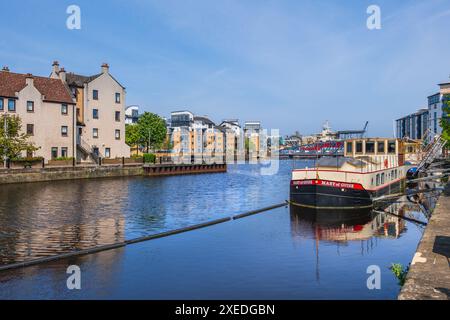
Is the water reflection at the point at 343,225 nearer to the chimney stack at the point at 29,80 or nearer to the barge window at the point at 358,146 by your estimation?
the barge window at the point at 358,146

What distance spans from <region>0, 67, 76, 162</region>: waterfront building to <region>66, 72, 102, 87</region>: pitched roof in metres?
2.25

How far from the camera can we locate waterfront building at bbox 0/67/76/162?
206 ft

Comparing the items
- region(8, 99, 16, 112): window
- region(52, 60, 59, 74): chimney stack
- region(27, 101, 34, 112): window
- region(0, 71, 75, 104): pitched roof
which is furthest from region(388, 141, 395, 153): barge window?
region(52, 60, 59, 74): chimney stack

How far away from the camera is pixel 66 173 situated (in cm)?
6144

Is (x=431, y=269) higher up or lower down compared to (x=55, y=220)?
higher up

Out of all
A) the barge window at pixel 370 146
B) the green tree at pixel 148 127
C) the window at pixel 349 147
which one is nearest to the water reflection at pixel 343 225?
the window at pixel 349 147

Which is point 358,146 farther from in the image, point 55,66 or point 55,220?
point 55,66

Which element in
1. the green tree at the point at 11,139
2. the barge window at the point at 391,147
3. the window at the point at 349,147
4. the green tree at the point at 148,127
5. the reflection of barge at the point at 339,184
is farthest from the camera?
the green tree at the point at 148,127

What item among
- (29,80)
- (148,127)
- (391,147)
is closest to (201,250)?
(391,147)

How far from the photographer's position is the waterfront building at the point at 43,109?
206 ft

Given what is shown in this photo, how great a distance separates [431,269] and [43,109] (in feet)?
211

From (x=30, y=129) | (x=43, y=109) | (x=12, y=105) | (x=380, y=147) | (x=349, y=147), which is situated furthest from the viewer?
(x=43, y=109)

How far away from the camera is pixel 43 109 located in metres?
65.8

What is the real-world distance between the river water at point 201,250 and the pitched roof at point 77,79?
127ft
